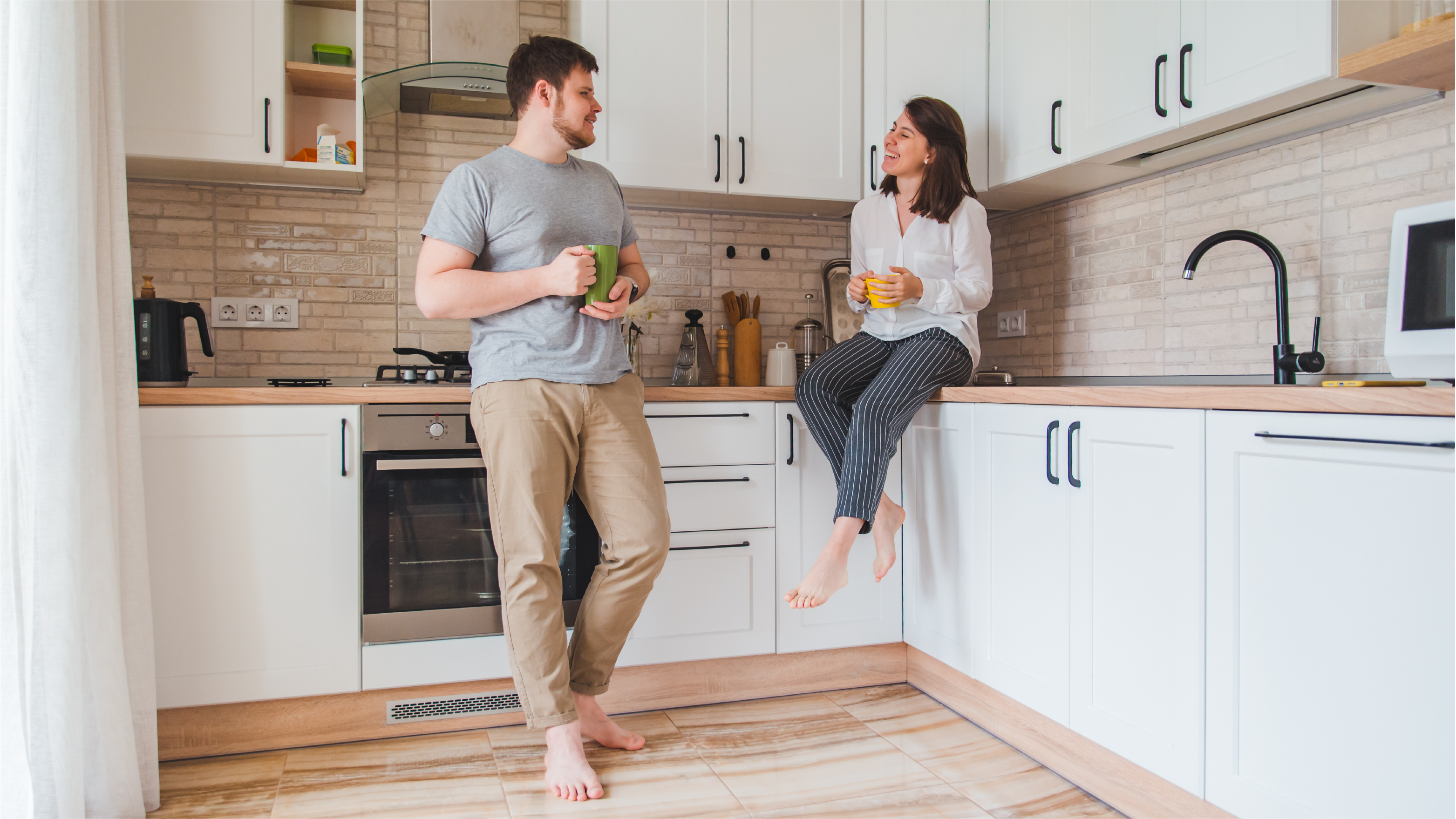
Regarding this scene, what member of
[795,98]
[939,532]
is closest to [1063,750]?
[939,532]

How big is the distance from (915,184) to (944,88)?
19.9 inches

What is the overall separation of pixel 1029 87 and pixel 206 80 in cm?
225

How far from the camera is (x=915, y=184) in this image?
253 cm

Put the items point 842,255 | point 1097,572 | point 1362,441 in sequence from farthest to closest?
point 842,255, point 1097,572, point 1362,441

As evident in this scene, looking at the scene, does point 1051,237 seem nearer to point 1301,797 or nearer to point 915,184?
point 915,184

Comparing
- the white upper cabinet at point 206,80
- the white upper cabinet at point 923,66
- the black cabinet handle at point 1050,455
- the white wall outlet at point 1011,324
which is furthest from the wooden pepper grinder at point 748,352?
the white upper cabinet at point 206,80

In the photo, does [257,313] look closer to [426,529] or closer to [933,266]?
[426,529]

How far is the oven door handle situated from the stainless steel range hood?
1.06m

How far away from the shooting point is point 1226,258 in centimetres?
230

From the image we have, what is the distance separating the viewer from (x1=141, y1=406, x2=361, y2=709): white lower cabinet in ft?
6.59

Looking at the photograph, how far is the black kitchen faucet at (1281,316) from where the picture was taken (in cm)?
199

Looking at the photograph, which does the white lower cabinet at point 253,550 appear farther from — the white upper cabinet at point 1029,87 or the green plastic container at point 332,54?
the white upper cabinet at point 1029,87

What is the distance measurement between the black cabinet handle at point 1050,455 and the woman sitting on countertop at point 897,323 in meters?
0.38

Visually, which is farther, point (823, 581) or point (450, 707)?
point (450, 707)
